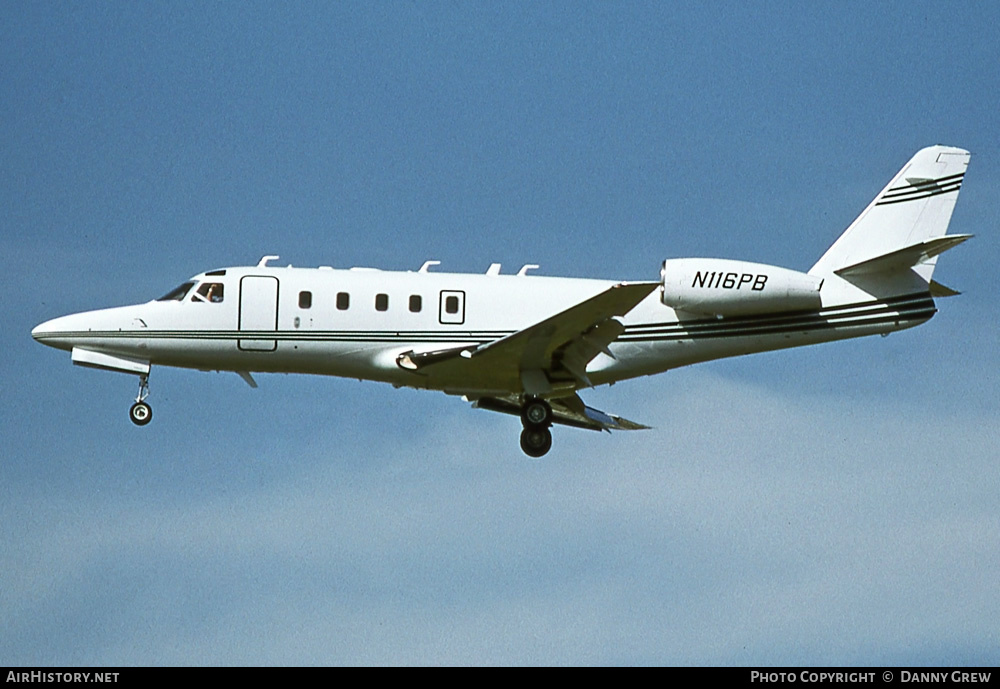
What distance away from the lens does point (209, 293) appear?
25.2 metres

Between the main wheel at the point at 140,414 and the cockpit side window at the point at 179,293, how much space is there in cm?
188

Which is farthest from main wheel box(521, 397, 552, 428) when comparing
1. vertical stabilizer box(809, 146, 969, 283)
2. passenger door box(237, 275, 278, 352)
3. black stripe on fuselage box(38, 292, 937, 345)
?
vertical stabilizer box(809, 146, 969, 283)

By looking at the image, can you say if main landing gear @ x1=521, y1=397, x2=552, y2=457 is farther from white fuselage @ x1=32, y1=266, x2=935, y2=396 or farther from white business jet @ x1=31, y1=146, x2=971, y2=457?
white fuselage @ x1=32, y1=266, x2=935, y2=396

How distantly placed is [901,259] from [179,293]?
12.5 metres

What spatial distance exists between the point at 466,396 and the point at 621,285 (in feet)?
16.7

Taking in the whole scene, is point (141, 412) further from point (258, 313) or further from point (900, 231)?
point (900, 231)

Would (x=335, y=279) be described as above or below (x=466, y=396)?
above

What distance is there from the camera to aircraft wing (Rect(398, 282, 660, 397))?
23250 millimetres

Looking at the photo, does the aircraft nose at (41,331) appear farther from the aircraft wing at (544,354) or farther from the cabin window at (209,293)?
the aircraft wing at (544,354)

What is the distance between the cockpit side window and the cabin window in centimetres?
21
